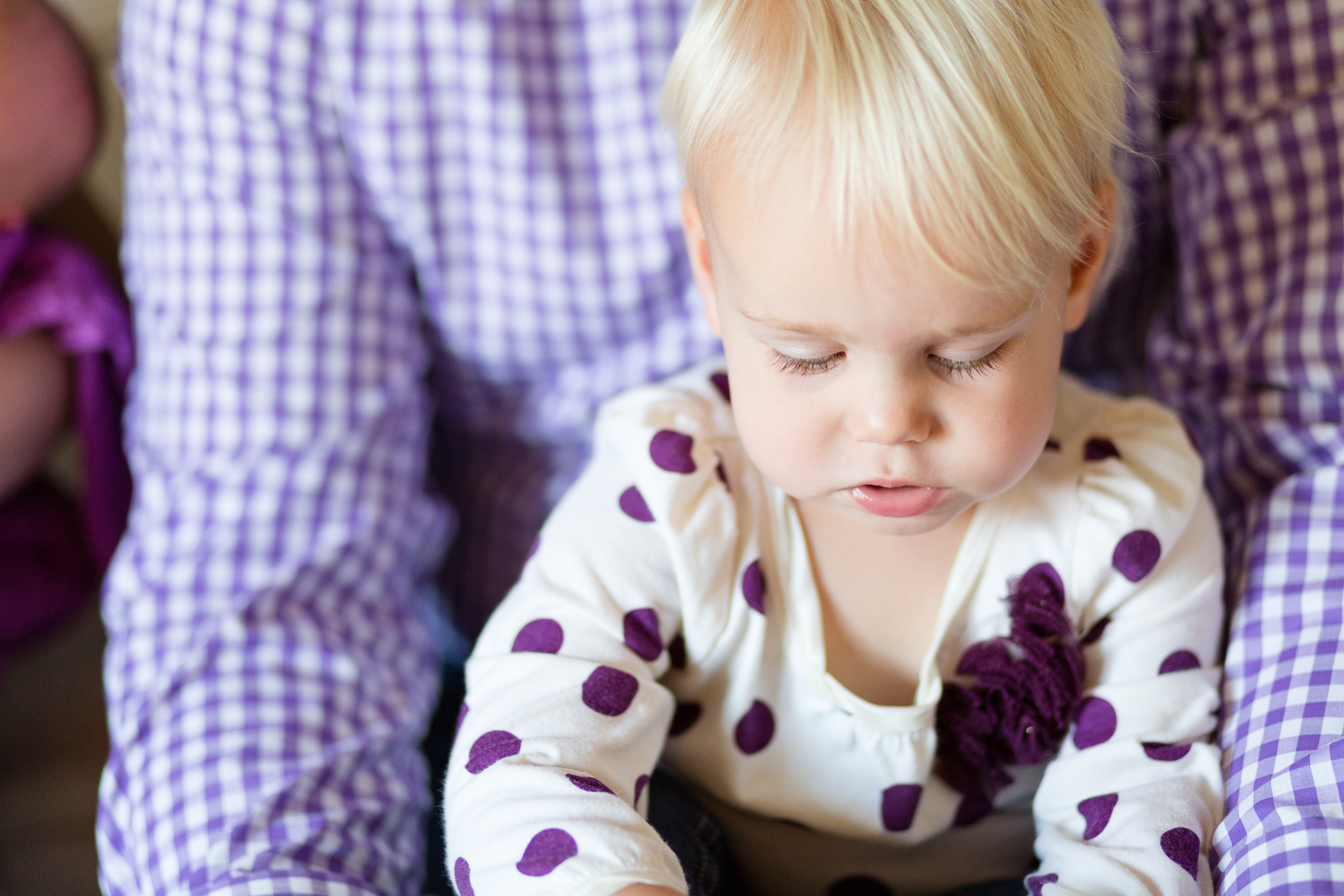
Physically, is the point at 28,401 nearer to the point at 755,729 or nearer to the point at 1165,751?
the point at 755,729

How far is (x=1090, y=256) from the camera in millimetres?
726

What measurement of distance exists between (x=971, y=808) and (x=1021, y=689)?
12 cm

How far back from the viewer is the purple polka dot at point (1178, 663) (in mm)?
774

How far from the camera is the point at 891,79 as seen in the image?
1.97 ft

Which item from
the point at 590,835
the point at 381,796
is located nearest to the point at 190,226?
the point at 381,796

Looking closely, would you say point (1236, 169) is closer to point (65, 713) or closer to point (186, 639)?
point (186, 639)

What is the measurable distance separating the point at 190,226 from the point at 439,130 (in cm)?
21

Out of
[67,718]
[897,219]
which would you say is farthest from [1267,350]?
[67,718]

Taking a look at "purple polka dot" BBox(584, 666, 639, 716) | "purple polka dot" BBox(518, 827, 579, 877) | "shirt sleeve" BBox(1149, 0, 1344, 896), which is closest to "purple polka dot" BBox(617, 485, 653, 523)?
"purple polka dot" BBox(584, 666, 639, 716)

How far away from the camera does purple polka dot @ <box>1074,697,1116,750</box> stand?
0.76 metres

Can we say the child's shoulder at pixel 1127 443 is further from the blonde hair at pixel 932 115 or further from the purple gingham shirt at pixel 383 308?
the blonde hair at pixel 932 115

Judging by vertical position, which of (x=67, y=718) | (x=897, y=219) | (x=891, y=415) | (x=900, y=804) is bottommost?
(x=67, y=718)

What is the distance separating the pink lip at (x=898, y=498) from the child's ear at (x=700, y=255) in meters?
0.14

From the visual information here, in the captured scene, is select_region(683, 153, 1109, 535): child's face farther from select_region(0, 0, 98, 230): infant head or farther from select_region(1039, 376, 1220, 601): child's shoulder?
select_region(0, 0, 98, 230): infant head
